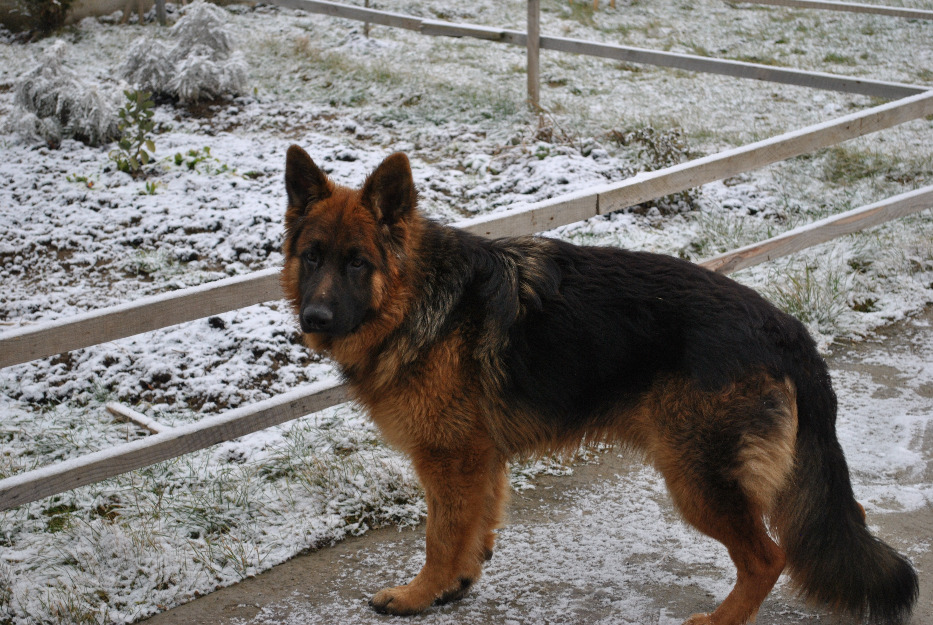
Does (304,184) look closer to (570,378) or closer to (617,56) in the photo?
(570,378)

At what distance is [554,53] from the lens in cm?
1273

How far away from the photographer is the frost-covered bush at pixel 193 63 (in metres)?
9.24

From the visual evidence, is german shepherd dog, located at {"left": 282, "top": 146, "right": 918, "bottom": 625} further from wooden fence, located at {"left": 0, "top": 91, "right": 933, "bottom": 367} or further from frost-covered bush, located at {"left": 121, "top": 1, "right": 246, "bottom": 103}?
frost-covered bush, located at {"left": 121, "top": 1, "right": 246, "bottom": 103}

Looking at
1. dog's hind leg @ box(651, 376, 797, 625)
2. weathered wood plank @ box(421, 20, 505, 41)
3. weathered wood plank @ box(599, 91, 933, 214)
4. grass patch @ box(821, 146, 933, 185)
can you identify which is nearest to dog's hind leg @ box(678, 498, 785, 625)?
dog's hind leg @ box(651, 376, 797, 625)

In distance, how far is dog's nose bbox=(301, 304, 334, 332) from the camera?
10.8 feet

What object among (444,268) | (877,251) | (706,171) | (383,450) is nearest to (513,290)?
(444,268)

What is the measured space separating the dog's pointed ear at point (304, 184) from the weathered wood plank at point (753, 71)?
6681mm

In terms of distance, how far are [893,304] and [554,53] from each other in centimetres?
784

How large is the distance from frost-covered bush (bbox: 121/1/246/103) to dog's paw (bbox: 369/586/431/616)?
7.33 metres

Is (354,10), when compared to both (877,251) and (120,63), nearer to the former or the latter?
(120,63)

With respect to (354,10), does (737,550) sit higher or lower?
lower

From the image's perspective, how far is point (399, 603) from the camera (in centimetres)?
366

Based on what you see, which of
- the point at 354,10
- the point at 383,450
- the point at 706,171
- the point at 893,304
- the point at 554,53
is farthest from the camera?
the point at 554,53

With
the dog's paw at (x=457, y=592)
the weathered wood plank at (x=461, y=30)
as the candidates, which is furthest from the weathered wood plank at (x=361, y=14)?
the dog's paw at (x=457, y=592)
